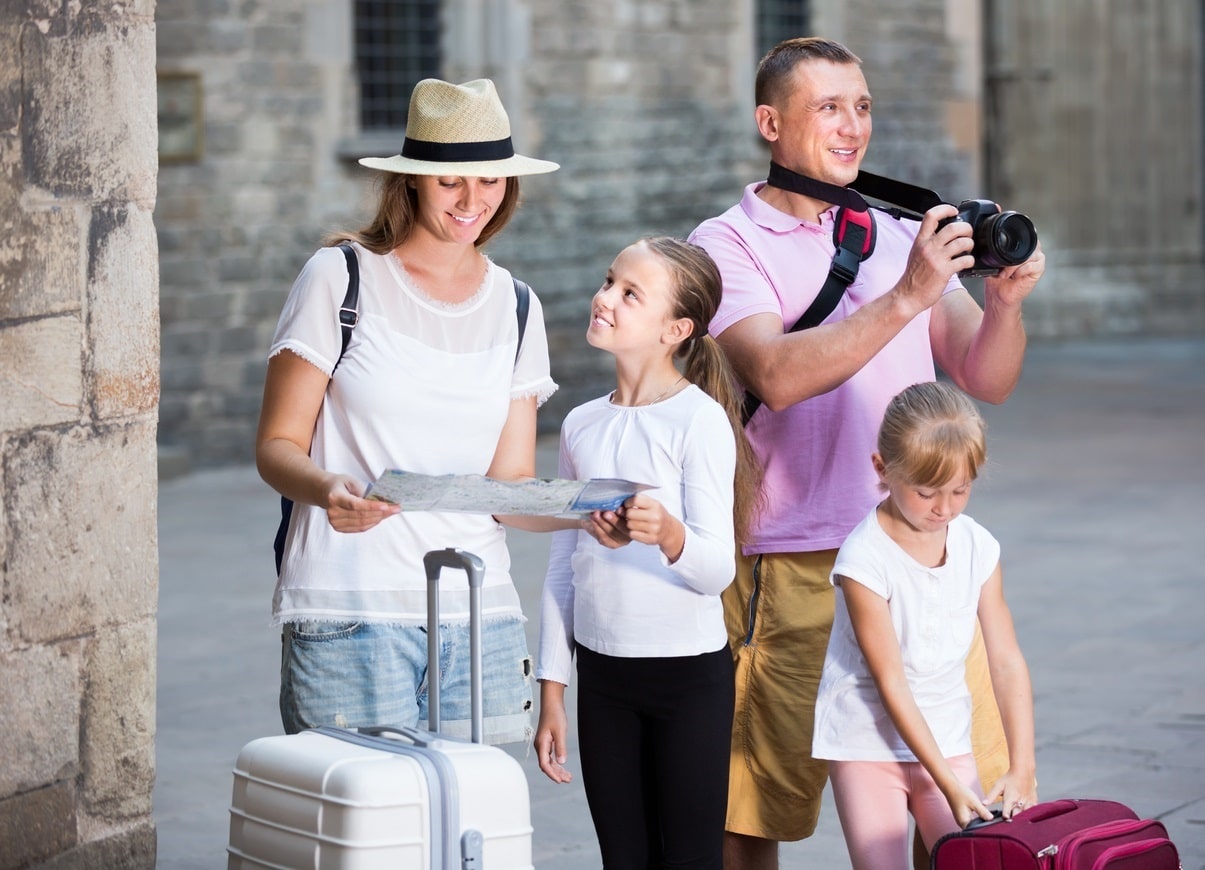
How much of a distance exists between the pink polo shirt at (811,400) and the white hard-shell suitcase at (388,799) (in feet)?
3.04

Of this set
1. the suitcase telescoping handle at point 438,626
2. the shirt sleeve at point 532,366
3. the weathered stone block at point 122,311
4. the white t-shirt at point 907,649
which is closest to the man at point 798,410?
the white t-shirt at point 907,649

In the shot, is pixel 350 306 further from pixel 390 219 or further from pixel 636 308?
pixel 636 308

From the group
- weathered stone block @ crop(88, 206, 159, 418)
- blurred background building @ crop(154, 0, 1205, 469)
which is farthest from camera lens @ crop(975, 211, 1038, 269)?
blurred background building @ crop(154, 0, 1205, 469)

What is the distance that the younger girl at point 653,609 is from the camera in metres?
3.43

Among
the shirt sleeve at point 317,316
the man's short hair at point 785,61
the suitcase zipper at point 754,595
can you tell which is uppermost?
the man's short hair at point 785,61

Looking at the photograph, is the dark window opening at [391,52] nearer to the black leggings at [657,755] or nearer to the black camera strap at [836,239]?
the black camera strap at [836,239]

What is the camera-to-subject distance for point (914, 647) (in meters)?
3.49

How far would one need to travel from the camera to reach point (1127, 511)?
1068cm

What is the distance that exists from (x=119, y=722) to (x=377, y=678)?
0.82 meters

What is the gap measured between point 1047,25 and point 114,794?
19650 mm

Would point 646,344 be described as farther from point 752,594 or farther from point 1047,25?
point 1047,25

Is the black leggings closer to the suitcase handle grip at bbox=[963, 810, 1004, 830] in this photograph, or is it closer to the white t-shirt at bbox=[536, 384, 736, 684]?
the white t-shirt at bbox=[536, 384, 736, 684]

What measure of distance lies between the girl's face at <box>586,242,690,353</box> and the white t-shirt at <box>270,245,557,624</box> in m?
0.22

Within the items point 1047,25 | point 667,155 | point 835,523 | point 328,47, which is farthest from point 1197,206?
point 835,523
